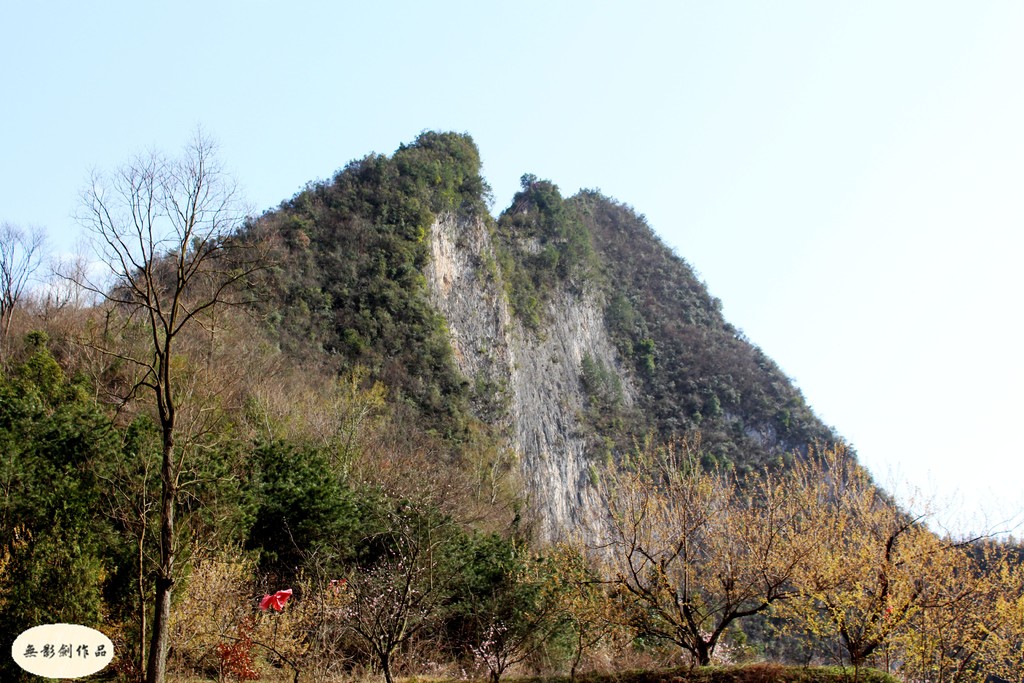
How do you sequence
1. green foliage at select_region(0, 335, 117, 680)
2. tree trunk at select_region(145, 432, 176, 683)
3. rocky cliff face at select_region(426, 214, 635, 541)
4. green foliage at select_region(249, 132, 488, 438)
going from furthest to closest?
rocky cliff face at select_region(426, 214, 635, 541)
green foliage at select_region(249, 132, 488, 438)
green foliage at select_region(0, 335, 117, 680)
tree trunk at select_region(145, 432, 176, 683)

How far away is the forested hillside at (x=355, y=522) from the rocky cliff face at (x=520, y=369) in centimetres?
108

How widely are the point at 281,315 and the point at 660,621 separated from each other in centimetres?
2229

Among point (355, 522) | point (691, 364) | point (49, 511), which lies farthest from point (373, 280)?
point (49, 511)

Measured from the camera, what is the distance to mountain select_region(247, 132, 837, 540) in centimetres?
3347

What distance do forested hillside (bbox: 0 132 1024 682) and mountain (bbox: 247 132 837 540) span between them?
0.90 feet

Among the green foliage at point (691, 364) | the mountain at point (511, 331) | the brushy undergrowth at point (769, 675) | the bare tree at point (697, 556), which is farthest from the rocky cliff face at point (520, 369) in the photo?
the brushy undergrowth at point (769, 675)

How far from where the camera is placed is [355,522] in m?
17.4

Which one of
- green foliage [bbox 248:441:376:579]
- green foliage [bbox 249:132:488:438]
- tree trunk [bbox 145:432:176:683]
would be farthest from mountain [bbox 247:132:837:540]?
tree trunk [bbox 145:432:176:683]

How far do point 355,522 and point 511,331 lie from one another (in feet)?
80.7

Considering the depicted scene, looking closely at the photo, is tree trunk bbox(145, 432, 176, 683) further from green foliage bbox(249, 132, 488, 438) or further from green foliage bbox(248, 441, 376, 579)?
green foliage bbox(249, 132, 488, 438)

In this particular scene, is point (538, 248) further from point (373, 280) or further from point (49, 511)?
point (49, 511)

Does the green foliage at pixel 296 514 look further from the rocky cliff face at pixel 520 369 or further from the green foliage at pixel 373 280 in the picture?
the rocky cliff face at pixel 520 369

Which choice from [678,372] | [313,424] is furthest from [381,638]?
[678,372]

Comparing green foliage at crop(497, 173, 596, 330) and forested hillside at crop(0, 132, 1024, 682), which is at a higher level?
green foliage at crop(497, 173, 596, 330)
